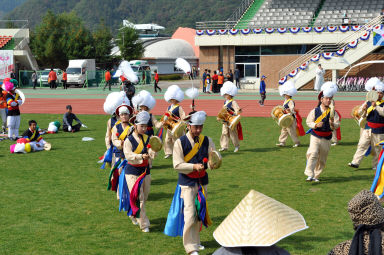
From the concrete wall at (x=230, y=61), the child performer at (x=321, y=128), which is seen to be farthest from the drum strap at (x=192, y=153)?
the concrete wall at (x=230, y=61)

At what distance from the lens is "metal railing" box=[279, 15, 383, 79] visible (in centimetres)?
3734

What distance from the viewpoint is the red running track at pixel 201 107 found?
24.5 m

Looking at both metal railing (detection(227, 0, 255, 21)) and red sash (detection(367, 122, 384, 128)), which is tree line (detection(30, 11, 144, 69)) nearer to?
metal railing (detection(227, 0, 255, 21))

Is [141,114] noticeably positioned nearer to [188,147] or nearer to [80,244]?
[188,147]

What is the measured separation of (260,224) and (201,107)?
79.5 feet

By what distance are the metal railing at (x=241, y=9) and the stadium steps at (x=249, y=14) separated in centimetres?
23

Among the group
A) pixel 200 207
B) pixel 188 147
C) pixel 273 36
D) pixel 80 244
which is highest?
pixel 273 36

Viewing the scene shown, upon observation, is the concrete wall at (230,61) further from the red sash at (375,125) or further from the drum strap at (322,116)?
the drum strap at (322,116)

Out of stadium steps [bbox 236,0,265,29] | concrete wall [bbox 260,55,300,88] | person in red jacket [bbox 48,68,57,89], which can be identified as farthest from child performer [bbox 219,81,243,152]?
person in red jacket [bbox 48,68,57,89]

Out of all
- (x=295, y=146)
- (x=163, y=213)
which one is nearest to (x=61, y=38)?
(x=295, y=146)

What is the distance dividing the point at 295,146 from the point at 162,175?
515 centimetres

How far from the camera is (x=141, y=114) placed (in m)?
7.61

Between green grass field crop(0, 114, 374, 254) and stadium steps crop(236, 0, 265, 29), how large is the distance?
3033cm

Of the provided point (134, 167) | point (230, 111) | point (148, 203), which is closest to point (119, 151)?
point (148, 203)
